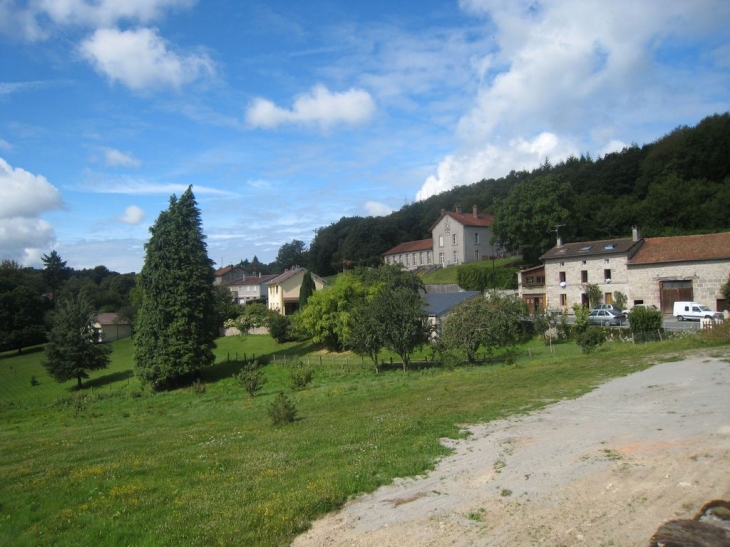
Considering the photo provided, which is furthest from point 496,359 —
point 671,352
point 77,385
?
point 77,385

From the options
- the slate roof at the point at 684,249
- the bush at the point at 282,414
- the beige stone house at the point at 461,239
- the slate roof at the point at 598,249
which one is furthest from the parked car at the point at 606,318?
the beige stone house at the point at 461,239

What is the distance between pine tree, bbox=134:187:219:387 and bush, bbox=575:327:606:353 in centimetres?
2935

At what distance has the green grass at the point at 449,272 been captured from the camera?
7992 cm

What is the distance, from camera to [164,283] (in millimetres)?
46312

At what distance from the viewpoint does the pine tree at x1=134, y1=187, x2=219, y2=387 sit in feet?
144

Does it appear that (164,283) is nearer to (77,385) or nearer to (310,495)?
(77,385)

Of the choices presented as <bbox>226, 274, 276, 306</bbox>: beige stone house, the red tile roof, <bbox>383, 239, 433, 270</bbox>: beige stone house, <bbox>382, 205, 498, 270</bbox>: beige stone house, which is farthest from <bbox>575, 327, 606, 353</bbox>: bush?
<bbox>226, 274, 276, 306</bbox>: beige stone house

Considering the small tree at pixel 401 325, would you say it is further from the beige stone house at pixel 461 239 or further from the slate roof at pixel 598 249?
the beige stone house at pixel 461 239

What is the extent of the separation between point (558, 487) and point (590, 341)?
23.1 metres

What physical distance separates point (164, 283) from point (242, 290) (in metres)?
66.5

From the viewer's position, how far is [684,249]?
48.7 m

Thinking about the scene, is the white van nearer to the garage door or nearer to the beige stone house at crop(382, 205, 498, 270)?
the garage door

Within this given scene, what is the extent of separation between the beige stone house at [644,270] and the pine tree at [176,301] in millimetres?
34348

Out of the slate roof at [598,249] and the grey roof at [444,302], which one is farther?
the slate roof at [598,249]
